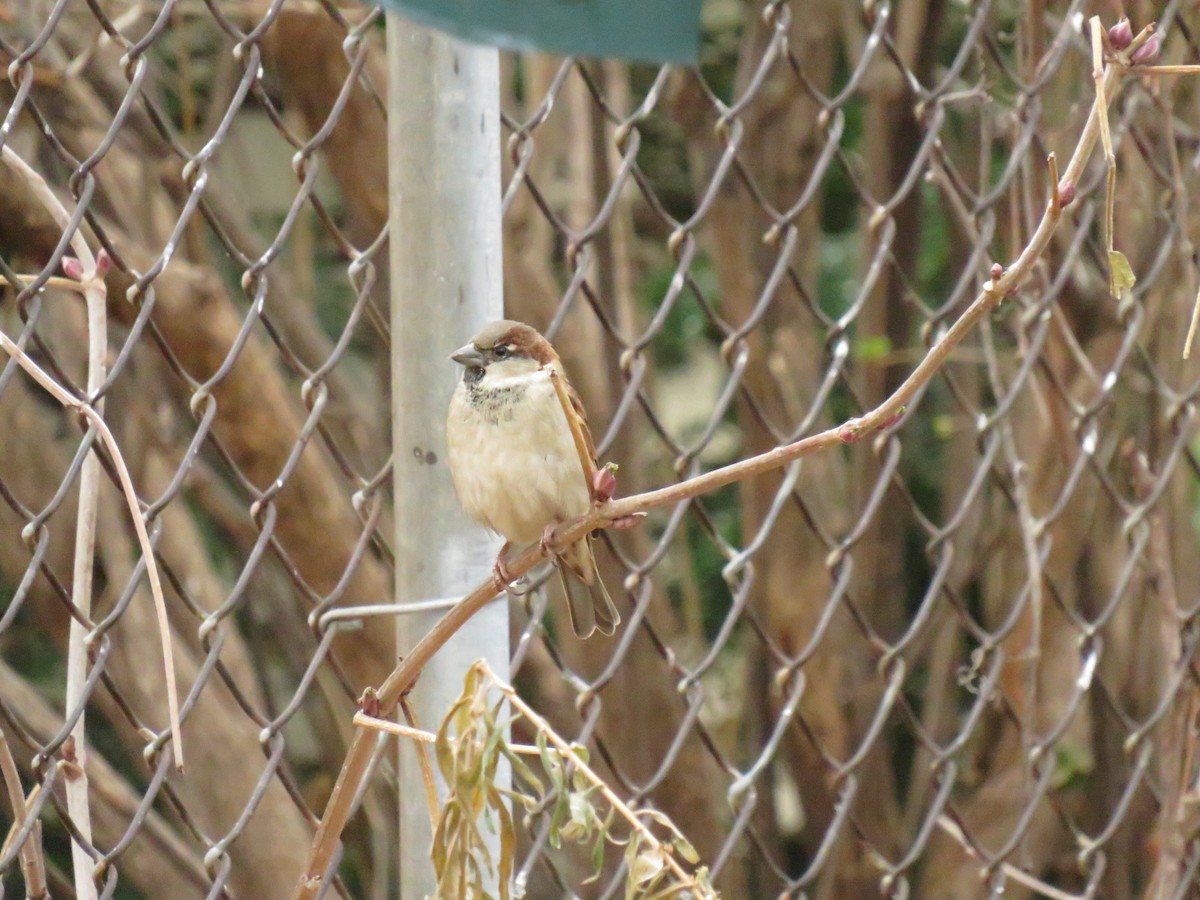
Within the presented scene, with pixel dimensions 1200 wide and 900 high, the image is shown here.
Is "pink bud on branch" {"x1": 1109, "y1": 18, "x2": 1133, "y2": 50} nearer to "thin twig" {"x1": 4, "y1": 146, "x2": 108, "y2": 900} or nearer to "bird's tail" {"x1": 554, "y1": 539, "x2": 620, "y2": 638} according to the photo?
"thin twig" {"x1": 4, "y1": 146, "x2": 108, "y2": 900}

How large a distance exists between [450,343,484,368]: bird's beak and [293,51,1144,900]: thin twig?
298 millimetres

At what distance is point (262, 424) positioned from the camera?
2463 millimetres

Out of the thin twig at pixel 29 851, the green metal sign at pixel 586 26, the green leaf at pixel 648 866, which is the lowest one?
the thin twig at pixel 29 851

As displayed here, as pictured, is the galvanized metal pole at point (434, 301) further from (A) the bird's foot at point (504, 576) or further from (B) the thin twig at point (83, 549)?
(B) the thin twig at point (83, 549)

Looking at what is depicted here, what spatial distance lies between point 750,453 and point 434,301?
189 cm

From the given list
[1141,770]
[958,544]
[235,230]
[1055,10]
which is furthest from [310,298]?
[1141,770]

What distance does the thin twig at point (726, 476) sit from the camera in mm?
860

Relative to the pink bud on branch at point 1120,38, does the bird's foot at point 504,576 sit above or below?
below

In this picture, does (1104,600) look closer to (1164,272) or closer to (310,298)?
(1164,272)

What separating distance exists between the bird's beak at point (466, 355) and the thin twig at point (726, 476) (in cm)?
30

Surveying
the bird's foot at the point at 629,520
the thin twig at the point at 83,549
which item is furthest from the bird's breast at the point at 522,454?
the bird's foot at the point at 629,520

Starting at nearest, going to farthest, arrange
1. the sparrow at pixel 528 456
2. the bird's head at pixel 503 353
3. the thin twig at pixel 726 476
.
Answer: the thin twig at pixel 726 476 < the bird's head at pixel 503 353 < the sparrow at pixel 528 456

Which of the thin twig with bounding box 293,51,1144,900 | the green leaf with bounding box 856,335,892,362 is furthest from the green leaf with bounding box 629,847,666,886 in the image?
the green leaf with bounding box 856,335,892,362

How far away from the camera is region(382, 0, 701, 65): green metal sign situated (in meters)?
1.11
